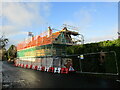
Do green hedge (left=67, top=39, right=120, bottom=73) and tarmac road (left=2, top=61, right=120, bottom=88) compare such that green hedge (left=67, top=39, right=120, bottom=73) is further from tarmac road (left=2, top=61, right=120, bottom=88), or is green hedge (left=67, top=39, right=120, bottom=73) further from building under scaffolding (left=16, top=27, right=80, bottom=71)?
tarmac road (left=2, top=61, right=120, bottom=88)

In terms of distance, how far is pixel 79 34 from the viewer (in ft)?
79.0

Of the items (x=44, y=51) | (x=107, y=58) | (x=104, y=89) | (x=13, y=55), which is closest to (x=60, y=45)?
(x=44, y=51)

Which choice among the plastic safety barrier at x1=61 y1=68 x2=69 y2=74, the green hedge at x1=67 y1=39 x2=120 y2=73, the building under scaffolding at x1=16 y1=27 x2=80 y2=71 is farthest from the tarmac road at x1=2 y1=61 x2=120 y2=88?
the building under scaffolding at x1=16 y1=27 x2=80 y2=71

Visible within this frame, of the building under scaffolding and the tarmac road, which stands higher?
the building under scaffolding

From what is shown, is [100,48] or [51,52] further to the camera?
[51,52]

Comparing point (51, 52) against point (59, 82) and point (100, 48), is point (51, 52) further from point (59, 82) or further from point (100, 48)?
point (59, 82)

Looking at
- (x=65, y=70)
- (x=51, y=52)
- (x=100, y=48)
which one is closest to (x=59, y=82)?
(x=65, y=70)

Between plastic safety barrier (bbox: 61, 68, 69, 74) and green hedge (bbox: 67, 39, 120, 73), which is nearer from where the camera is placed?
green hedge (bbox: 67, 39, 120, 73)

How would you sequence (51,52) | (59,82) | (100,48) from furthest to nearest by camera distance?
(51,52), (100,48), (59,82)

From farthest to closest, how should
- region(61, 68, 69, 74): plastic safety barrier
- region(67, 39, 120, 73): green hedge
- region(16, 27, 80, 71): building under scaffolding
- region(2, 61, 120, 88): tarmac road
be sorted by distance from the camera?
1. region(16, 27, 80, 71): building under scaffolding
2. region(61, 68, 69, 74): plastic safety barrier
3. region(67, 39, 120, 73): green hedge
4. region(2, 61, 120, 88): tarmac road

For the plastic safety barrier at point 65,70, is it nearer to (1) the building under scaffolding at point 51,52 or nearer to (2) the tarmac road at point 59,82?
(1) the building under scaffolding at point 51,52

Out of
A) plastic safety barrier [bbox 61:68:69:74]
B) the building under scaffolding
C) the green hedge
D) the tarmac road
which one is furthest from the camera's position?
the building under scaffolding

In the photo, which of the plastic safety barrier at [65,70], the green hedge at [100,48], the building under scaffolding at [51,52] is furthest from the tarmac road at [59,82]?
the building under scaffolding at [51,52]

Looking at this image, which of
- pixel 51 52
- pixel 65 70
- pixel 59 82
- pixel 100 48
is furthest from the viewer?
pixel 51 52
